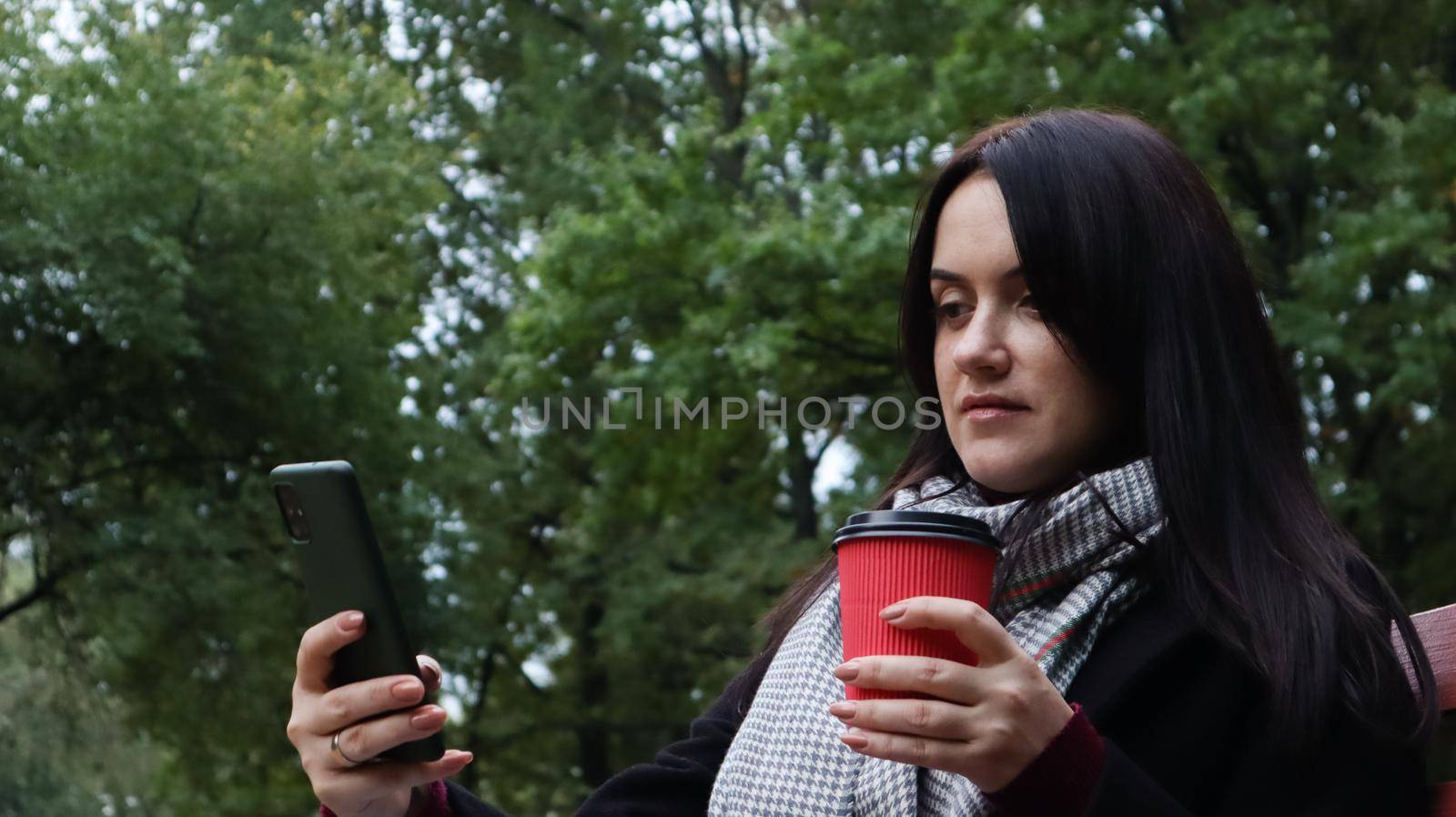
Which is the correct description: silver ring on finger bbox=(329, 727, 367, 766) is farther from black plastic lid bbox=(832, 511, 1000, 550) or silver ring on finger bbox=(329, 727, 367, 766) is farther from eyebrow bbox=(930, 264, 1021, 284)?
eyebrow bbox=(930, 264, 1021, 284)

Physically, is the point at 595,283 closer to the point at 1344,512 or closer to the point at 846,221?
the point at 846,221

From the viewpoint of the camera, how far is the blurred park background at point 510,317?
995cm

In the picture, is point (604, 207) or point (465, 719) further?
point (465, 719)

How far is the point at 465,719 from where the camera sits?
15375mm

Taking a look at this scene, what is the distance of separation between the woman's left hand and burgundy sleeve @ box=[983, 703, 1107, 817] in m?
0.06

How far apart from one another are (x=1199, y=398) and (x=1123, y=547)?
196mm

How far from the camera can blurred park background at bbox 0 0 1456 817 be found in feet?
32.7

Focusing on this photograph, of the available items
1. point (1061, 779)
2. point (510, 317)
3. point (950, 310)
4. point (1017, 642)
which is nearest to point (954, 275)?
point (950, 310)

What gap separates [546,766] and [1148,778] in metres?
15.1

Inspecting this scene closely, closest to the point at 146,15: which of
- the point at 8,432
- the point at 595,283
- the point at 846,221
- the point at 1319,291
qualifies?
the point at 8,432

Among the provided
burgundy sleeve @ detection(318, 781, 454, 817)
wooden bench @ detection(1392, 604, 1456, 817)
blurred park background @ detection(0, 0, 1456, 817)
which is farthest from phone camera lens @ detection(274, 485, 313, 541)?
blurred park background @ detection(0, 0, 1456, 817)

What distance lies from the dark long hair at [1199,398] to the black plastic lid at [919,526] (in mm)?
418

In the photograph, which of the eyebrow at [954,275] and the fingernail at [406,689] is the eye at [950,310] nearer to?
the eyebrow at [954,275]

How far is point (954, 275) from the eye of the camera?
1920 mm
